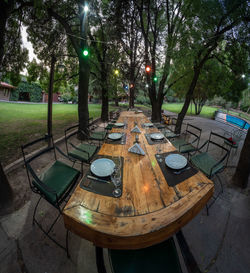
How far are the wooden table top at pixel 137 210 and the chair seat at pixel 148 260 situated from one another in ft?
1.24

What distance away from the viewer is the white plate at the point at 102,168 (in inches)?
Result: 64.2

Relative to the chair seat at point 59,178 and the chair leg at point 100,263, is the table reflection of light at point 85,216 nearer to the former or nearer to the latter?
the chair leg at point 100,263

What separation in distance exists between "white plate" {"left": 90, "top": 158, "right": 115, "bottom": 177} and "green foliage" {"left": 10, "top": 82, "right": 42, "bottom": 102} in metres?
31.7

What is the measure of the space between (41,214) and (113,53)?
10346 mm

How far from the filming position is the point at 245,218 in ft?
7.24

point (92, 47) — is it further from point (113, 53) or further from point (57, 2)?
point (57, 2)

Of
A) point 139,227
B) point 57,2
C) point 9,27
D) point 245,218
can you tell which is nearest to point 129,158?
point 139,227

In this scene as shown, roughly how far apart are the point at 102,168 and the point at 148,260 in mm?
1113

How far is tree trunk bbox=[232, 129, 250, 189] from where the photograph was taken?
2.77 metres

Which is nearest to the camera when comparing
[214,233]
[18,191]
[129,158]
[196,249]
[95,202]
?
[95,202]

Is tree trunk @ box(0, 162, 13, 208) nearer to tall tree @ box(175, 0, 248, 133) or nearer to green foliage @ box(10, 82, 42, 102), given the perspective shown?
tall tree @ box(175, 0, 248, 133)

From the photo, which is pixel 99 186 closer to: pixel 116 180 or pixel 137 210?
pixel 116 180

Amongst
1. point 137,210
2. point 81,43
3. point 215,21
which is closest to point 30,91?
point 81,43

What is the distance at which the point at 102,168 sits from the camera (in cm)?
173
